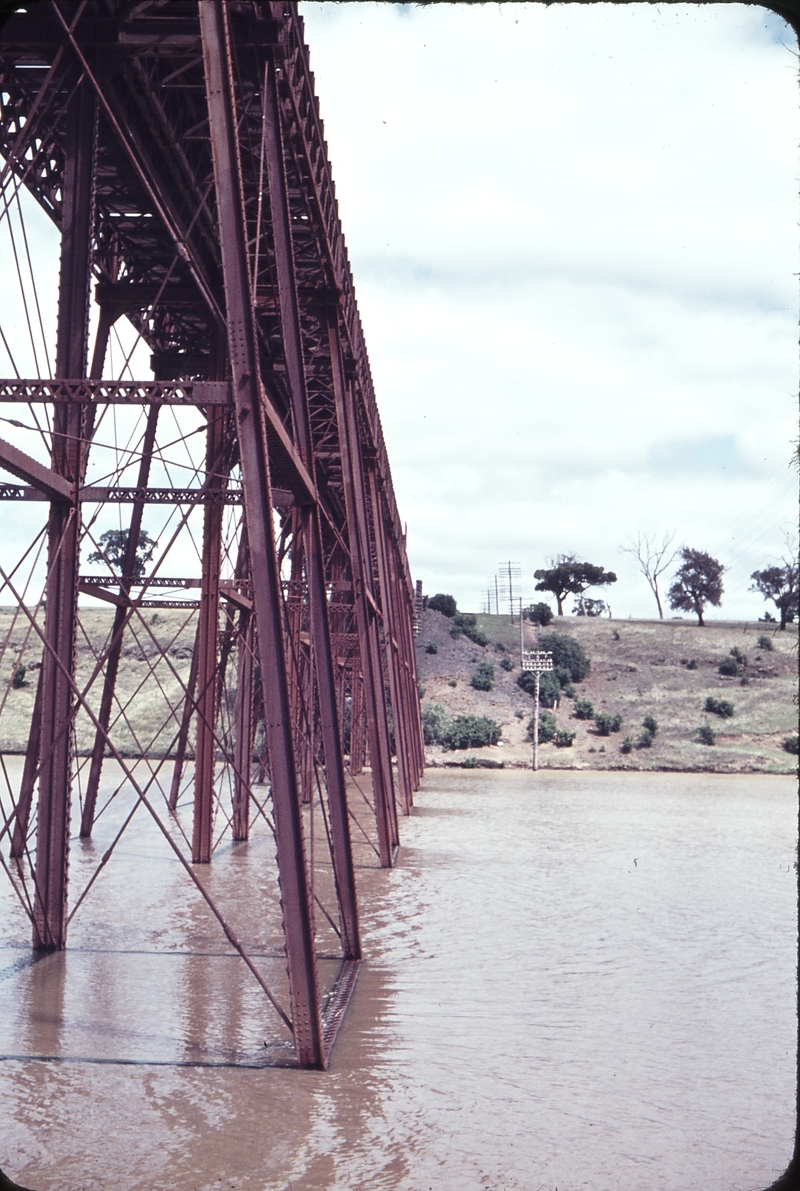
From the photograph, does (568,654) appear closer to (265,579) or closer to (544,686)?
(544,686)

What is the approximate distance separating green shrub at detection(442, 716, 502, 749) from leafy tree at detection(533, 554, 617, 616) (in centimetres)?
3822

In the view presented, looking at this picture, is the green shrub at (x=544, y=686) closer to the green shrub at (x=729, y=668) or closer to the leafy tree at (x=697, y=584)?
the green shrub at (x=729, y=668)

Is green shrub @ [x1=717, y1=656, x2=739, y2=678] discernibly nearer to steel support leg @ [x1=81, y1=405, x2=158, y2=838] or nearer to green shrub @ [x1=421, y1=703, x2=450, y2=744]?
green shrub @ [x1=421, y1=703, x2=450, y2=744]

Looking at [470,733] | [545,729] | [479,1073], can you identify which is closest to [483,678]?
[545,729]

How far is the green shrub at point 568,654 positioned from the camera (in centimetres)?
5789

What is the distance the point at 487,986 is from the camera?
7.80 metres

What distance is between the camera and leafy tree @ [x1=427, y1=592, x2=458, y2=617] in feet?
212

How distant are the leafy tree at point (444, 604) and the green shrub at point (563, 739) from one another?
744 inches

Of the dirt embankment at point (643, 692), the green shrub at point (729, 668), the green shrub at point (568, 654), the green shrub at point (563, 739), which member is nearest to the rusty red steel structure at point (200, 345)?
the dirt embankment at point (643, 692)

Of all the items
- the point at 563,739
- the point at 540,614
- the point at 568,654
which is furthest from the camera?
the point at 540,614

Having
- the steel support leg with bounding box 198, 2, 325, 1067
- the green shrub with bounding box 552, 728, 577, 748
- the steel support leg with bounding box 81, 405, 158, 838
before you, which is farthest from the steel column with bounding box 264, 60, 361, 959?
the green shrub with bounding box 552, 728, 577, 748

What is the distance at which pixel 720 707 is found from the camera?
5131cm

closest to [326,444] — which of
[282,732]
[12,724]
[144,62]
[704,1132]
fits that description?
[144,62]

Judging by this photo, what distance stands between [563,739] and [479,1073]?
40.6 meters
